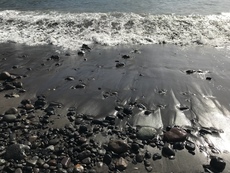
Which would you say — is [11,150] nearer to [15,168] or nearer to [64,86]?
[15,168]

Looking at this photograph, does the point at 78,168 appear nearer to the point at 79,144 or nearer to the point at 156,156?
the point at 79,144

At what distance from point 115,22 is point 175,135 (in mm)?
11540

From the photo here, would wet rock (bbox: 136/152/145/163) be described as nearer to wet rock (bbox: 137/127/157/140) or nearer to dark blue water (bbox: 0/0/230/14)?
wet rock (bbox: 137/127/157/140)

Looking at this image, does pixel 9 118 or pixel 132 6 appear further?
pixel 132 6

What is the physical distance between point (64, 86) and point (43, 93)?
0.77 m

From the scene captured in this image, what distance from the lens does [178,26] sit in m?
15.9

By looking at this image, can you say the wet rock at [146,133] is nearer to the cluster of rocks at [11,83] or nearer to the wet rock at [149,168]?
the wet rock at [149,168]

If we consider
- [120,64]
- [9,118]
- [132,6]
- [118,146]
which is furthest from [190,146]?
[132,6]

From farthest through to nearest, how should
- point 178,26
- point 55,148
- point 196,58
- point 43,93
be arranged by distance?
point 178,26 < point 196,58 < point 43,93 < point 55,148

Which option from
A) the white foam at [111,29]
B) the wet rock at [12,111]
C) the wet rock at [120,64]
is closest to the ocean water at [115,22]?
the white foam at [111,29]

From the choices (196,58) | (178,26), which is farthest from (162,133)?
(178,26)

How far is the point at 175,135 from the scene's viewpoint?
6.54 m

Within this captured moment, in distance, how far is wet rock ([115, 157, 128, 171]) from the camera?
5.78m

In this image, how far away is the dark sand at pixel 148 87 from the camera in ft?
21.9
